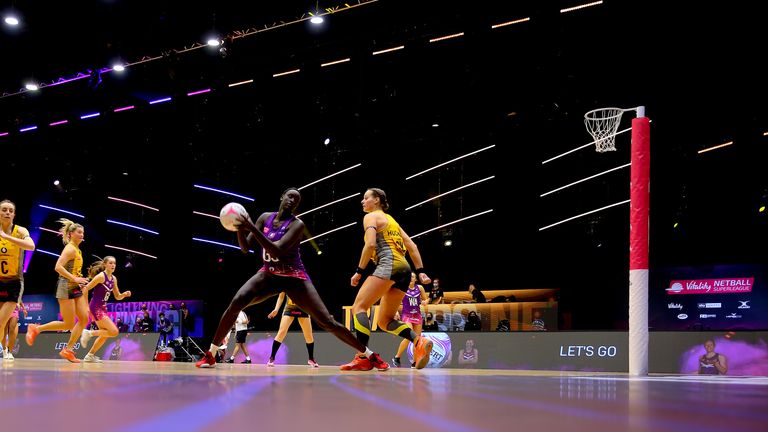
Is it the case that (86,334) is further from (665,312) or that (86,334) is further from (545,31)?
(665,312)

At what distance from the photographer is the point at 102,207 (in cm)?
2389

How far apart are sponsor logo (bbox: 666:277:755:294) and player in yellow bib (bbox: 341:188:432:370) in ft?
46.0

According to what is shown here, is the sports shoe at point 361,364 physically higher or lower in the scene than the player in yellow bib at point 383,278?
lower

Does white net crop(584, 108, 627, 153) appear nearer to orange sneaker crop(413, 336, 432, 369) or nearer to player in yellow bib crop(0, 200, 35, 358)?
orange sneaker crop(413, 336, 432, 369)

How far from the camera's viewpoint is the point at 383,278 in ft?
23.7

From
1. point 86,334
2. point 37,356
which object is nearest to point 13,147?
point 37,356

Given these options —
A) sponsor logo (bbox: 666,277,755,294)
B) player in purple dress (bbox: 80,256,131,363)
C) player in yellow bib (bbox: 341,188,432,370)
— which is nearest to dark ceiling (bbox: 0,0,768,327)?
sponsor logo (bbox: 666,277,755,294)

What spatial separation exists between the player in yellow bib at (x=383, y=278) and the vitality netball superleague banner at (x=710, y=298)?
518 inches

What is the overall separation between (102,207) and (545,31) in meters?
16.7

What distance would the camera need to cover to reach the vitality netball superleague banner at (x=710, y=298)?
59.6ft

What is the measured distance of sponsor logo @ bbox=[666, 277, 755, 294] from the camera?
18.4 metres

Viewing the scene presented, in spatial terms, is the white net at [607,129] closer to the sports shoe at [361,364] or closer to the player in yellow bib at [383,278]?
the player in yellow bib at [383,278]

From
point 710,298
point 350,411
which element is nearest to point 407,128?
point 710,298

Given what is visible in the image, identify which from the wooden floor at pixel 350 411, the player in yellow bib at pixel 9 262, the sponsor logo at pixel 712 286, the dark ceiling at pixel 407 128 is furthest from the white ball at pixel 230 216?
the sponsor logo at pixel 712 286
